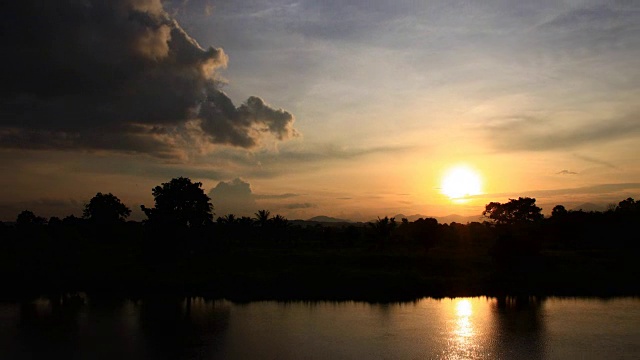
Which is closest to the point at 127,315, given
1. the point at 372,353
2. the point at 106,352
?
the point at 106,352

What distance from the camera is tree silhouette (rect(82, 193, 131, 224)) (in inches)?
4050

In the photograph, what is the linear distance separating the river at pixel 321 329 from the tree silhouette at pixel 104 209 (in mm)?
59749

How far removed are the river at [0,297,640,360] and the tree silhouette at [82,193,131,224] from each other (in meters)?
59.7

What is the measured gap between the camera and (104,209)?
10550 cm

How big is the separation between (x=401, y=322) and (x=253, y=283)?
718 inches

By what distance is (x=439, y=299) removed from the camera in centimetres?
4741

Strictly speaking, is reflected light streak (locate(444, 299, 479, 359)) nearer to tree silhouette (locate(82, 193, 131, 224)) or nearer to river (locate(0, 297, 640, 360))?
river (locate(0, 297, 640, 360))

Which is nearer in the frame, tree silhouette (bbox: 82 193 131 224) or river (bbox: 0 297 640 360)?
river (bbox: 0 297 640 360)

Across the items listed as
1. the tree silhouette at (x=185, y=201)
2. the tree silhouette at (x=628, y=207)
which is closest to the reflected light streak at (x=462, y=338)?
the tree silhouette at (x=185, y=201)

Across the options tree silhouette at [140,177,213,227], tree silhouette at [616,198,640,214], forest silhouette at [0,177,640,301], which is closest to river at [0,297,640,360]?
forest silhouette at [0,177,640,301]

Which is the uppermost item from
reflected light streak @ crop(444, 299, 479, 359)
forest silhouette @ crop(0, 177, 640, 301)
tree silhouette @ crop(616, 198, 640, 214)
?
tree silhouette @ crop(616, 198, 640, 214)

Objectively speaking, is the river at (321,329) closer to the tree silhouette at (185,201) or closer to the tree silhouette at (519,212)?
the tree silhouette at (185,201)

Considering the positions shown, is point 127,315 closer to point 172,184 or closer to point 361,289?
point 361,289

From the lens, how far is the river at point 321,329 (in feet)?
94.0
